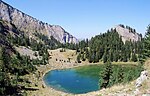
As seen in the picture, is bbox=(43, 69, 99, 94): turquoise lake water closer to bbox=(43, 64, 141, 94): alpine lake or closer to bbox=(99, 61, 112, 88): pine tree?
bbox=(43, 64, 141, 94): alpine lake

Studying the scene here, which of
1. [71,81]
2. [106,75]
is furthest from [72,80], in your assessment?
[106,75]

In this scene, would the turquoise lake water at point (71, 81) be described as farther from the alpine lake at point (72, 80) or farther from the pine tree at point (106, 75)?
the pine tree at point (106, 75)

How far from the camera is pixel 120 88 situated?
37.4 m

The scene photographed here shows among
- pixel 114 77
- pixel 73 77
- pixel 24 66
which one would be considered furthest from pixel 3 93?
pixel 73 77

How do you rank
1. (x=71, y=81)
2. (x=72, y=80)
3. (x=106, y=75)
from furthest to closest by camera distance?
(x=72, y=80), (x=71, y=81), (x=106, y=75)

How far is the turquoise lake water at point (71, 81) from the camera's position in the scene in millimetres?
140875

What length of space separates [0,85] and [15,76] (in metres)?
31.8

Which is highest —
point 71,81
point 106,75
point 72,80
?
point 106,75

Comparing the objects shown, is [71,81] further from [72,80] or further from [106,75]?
[106,75]

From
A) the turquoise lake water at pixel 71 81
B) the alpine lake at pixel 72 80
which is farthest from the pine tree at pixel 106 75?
the alpine lake at pixel 72 80

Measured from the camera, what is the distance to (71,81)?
166500 millimetres

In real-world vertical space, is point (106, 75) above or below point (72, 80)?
above

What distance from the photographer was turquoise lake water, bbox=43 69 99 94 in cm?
14088

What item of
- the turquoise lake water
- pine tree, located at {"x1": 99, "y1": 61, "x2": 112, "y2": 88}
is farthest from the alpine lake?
pine tree, located at {"x1": 99, "y1": 61, "x2": 112, "y2": 88}
